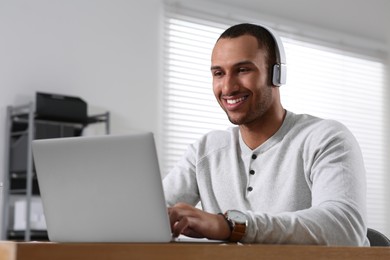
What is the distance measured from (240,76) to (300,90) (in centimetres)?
392

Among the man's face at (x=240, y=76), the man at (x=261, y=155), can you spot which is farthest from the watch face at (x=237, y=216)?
the man's face at (x=240, y=76)

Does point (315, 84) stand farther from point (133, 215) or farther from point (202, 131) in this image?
point (133, 215)

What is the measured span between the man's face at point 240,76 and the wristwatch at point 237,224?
24.9 inches

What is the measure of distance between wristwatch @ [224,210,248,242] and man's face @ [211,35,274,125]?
63 centimetres

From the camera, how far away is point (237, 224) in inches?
53.3

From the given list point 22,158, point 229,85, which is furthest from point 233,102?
point 22,158

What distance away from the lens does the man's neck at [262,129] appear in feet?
6.66

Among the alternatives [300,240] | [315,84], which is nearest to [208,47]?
[315,84]

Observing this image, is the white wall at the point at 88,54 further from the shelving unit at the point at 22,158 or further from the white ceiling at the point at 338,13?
the white ceiling at the point at 338,13

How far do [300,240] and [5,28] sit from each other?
3354 mm

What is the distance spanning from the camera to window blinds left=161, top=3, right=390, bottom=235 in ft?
16.8

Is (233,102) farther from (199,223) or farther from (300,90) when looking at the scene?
(300,90)

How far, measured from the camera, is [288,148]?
6.41 feet

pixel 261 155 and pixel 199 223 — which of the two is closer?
pixel 199 223
